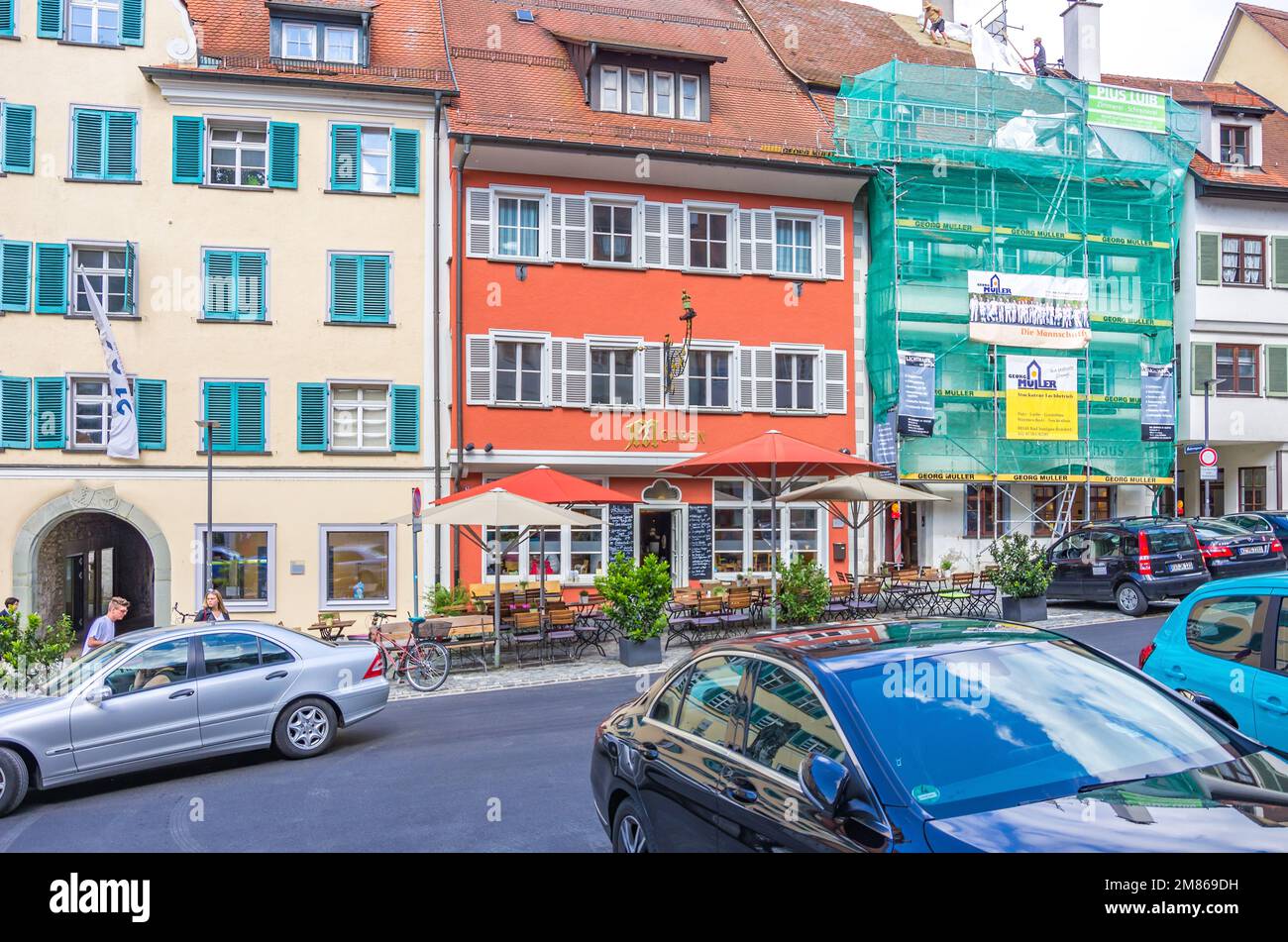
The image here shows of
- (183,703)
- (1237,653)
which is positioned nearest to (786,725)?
(1237,653)

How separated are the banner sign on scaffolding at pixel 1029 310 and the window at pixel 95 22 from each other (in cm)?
2105

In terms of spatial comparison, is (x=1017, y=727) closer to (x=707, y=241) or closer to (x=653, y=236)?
(x=653, y=236)

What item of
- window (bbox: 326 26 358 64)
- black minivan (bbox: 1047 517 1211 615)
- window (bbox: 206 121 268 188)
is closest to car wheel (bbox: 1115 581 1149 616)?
black minivan (bbox: 1047 517 1211 615)

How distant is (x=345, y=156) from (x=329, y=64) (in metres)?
2.47

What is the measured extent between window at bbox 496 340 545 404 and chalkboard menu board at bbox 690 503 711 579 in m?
4.68

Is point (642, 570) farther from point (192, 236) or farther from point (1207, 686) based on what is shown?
point (192, 236)

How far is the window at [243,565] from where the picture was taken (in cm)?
2225

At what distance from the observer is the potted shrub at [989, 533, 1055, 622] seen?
1931 cm

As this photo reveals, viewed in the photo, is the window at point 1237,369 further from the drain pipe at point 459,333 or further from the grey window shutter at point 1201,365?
the drain pipe at point 459,333

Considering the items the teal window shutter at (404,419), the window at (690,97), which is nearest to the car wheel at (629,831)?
the teal window shutter at (404,419)

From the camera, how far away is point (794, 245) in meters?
26.4

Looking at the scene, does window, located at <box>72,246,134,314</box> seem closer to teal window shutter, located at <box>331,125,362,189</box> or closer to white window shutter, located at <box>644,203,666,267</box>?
teal window shutter, located at <box>331,125,362,189</box>

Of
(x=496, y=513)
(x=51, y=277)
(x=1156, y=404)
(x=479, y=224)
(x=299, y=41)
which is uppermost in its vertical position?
(x=299, y=41)
